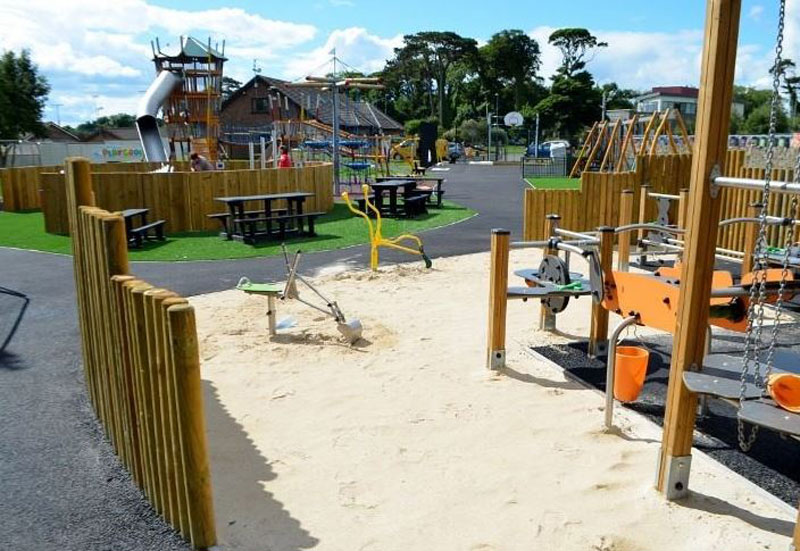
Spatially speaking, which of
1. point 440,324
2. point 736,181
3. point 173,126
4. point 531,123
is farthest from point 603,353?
point 531,123

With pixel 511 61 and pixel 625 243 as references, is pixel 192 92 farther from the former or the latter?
pixel 511 61

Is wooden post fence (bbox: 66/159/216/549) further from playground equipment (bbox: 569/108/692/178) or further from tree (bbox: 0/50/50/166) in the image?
tree (bbox: 0/50/50/166)

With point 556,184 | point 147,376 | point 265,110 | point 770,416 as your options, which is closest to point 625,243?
point 770,416

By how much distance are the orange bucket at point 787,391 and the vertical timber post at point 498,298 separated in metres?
2.53

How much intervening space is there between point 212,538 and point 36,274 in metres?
8.77

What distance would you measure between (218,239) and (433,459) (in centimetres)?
1036

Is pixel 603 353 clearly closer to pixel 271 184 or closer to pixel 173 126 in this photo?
pixel 271 184

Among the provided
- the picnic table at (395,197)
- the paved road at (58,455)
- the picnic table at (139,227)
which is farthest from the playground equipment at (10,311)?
the picnic table at (395,197)

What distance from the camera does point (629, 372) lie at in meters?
4.59

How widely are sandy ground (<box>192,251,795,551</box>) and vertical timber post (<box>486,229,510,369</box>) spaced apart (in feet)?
0.65

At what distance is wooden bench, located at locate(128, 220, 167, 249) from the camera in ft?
41.4

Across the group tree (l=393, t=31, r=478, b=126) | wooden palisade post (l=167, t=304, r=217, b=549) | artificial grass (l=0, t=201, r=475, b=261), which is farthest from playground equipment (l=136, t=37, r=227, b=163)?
tree (l=393, t=31, r=478, b=126)

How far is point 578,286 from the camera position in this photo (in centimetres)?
582

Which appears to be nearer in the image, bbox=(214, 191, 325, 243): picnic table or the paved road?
the paved road
